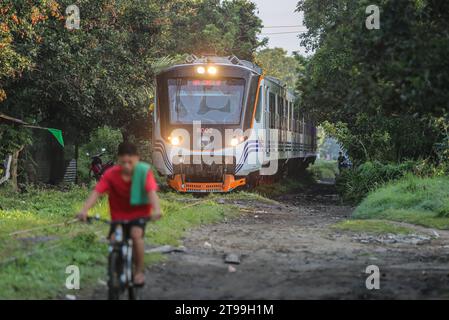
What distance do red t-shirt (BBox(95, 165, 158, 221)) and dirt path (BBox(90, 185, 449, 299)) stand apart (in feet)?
4.16

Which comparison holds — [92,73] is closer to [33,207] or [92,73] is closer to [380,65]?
[33,207]

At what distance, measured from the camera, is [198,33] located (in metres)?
43.0

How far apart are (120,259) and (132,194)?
634 mm

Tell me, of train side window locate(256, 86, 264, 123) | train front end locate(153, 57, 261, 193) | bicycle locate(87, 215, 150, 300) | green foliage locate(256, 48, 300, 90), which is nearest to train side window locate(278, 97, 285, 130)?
train side window locate(256, 86, 264, 123)

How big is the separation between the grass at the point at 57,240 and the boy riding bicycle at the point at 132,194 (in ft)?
4.85

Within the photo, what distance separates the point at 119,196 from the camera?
23.8 ft

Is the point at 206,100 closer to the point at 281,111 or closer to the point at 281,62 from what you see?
the point at 281,111

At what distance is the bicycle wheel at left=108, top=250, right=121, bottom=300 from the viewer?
7152 mm

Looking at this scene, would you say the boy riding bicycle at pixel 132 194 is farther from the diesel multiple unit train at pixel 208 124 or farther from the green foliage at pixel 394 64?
the diesel multiple unit train at pixel 208 124

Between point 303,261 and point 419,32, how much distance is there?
3.71m

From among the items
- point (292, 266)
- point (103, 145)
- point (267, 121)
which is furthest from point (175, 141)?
point (103, 145)

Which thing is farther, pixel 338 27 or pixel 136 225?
pixel 338 27

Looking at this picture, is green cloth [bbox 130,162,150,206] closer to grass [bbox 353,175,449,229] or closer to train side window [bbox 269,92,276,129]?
grass [bbox 353,175,449,229]
